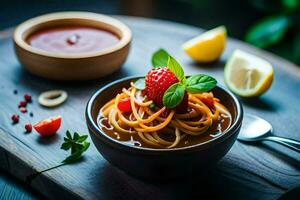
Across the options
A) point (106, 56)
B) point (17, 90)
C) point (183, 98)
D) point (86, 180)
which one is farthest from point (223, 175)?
point (17, 90)

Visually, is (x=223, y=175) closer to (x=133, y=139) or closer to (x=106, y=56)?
(x=133, y=139)

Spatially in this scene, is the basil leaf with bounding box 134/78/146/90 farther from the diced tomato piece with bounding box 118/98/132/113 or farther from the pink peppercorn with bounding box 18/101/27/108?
the pink peppercorn with bounding box 18/101/27/108

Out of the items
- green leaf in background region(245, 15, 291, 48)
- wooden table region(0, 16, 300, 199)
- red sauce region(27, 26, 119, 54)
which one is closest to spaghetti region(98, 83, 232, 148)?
wooden table region(0, 16, 300, 199)

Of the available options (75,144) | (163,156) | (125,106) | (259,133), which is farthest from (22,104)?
(259,133)

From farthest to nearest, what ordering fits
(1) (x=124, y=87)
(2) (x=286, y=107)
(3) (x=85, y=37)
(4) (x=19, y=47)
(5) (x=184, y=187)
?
(3) (x=85, y=37)
(4) (x=19, y=47)
(2) (x=286, y=107)
(1) (x=124, y=87)
(5) (x=184, y=187)

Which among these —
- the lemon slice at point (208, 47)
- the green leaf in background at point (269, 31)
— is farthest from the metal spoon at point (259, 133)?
the green leaf in background at point (269, 31)

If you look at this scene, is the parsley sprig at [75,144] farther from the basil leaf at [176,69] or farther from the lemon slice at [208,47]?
the lemon slice at [208,47]

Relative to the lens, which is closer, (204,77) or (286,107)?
(204,77)

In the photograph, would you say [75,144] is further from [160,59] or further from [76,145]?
[160,59]
